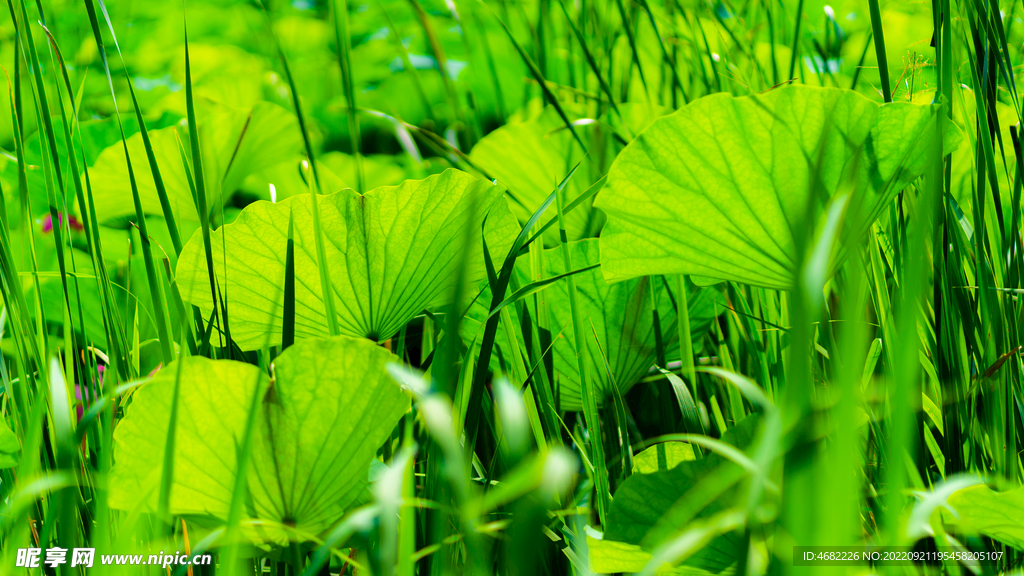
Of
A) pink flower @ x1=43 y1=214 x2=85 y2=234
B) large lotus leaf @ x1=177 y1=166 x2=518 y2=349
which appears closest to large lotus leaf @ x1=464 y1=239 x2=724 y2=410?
large lotus leaf @ x1=177 y1=166 x2=518 y2=349

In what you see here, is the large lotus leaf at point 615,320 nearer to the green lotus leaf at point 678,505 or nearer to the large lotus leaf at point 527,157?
the green lotus leaf at point 678,505

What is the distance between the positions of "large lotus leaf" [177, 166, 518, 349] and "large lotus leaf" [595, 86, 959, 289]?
0.28 ft

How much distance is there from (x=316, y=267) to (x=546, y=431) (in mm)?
178

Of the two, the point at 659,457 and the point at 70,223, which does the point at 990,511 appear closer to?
the point at 659,457

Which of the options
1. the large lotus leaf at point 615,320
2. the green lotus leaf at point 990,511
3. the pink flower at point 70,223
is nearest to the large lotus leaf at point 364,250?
the large lotus leaf at point 615,320

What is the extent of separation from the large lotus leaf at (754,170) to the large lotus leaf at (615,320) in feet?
0.34

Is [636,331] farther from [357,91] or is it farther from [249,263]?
[357,91]

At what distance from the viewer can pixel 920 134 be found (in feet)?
1.05

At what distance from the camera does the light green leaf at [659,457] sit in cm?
34

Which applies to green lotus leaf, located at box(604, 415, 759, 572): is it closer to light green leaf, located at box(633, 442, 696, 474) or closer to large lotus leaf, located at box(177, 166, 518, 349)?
light green leaf, located at box(633, 442, 696, 474)

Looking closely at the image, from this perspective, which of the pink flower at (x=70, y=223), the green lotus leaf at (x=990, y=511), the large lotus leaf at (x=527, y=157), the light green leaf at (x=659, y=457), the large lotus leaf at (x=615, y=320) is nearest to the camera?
the green lotus leaf at (x=990, y=511)

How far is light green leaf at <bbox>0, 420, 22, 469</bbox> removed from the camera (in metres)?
0.35

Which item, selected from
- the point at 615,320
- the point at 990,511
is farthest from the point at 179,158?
the point at 990,511

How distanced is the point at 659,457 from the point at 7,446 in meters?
0.36
